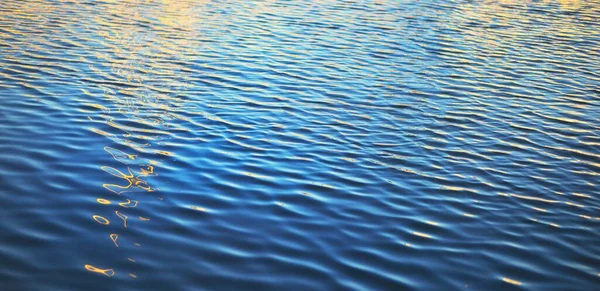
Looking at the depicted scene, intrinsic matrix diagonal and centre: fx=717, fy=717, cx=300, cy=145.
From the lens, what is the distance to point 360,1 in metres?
26.7

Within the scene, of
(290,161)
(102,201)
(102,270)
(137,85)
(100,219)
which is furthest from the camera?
(137,85)

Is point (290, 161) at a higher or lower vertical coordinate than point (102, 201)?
lower

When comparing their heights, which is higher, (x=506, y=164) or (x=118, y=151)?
(x=118, y=151)

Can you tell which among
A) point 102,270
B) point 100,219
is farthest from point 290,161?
point 102,270

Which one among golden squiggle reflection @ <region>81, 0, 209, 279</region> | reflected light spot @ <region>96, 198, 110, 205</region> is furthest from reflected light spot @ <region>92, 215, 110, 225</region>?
reflected light spot @ <region>96, 198, 110, 205</region>

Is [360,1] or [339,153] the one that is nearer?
[339,153]

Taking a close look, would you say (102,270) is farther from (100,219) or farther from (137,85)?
(137,85)

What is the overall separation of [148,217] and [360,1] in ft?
66.2

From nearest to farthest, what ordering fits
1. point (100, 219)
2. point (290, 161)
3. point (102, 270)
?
point (102, 270) < point (100, 219) < point (290, 161)

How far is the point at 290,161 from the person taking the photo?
396 inches

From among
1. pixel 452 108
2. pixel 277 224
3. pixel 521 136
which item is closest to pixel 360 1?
pixel 452 108

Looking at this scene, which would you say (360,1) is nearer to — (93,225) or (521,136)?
(521,136)

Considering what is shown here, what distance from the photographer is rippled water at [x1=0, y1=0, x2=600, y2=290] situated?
7105 millimetres

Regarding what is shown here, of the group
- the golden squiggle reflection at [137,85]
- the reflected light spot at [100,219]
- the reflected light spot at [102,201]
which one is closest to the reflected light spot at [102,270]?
the golden squiggle reflection at [137,85]
